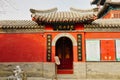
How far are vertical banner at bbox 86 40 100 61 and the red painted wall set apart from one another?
272 cm

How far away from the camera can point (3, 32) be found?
16.6m

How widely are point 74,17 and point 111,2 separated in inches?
257

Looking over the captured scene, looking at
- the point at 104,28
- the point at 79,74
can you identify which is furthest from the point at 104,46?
the point at 79,74

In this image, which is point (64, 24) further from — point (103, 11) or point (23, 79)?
point (103, 11)

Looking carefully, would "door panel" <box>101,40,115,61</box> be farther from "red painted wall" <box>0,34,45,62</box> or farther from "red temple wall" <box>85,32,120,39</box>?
"red painted wall" <box>0,34,45,62</box>

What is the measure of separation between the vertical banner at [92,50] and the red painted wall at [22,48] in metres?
2.72

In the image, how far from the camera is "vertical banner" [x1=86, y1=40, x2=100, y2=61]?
1633 cm

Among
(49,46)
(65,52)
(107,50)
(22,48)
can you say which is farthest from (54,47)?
(107,50)

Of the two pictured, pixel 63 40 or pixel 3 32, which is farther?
pixel 63 40

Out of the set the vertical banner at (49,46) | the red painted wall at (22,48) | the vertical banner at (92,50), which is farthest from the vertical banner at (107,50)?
the red painted wall at (22,48)

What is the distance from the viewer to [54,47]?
16438mm

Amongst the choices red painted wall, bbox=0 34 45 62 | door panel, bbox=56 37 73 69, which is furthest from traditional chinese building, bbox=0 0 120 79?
door panel, bbox=56 37 73 69

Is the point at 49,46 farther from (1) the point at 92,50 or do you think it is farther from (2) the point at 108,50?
(2) the point at 108,50

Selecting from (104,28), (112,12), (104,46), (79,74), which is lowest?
(79,74)
